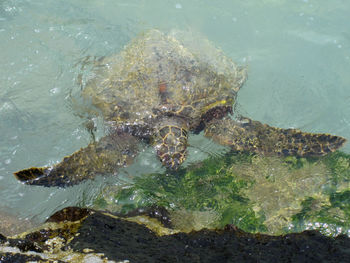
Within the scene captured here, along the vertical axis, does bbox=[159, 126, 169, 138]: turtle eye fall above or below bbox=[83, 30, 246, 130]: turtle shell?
below

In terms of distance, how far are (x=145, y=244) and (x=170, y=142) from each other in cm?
243

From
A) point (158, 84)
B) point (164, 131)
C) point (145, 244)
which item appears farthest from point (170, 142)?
point (145, 244)

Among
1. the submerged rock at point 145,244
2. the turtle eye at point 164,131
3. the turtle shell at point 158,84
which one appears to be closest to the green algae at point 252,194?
the submerged rock at point 145,244

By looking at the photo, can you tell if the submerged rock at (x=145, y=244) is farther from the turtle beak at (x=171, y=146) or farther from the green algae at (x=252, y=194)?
the turtle beak at (x=171, y=146)

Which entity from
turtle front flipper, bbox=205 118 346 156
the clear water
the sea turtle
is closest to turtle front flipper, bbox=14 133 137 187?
the sea turtle

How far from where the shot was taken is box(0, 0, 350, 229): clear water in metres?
4.94

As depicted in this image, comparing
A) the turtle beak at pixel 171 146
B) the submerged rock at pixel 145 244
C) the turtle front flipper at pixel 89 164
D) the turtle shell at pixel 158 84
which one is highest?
the turtle shell at pixel 158 84

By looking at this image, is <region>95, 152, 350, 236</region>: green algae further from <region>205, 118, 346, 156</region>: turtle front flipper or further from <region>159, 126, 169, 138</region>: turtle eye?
<region>159, 126, 169, 138</region>: turtle eye

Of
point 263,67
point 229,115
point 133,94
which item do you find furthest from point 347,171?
point 263,67

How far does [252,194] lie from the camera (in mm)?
3865

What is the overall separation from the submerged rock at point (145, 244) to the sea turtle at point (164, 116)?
5.57 ft

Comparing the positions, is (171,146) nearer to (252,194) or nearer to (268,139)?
(252,194)

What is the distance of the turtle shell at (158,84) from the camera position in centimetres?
514

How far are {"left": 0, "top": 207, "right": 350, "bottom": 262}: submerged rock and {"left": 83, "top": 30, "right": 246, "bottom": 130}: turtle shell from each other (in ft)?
8.97
